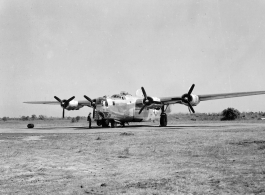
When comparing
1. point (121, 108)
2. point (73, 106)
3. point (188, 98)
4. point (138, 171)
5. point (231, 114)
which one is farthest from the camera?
point (231, 114)

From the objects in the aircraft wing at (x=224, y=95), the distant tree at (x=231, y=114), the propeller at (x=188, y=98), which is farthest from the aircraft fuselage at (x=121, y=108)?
the distant tree at (x=231, y=114)

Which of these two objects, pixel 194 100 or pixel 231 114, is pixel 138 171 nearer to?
pixel 194 100

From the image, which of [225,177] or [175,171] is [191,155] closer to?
[175,171]

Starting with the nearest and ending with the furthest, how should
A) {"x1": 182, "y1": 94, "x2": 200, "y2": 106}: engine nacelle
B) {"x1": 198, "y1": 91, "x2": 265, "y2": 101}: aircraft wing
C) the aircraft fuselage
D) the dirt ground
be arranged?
1. the dirt ground
2. {"x1": 198, "y1": 91, "x2": 265, "y2": 101}: aircraft wing
3. {"x1": 182, "y1": 94, "x2": 200, "y2": 106}: engine nacelle
4. the aircraft fuselage

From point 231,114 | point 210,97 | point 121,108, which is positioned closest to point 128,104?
point 121,108

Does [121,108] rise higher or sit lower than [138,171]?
higher

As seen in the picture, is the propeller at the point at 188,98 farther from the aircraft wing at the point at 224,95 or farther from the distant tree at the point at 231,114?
the distant tree at the point at 231,114

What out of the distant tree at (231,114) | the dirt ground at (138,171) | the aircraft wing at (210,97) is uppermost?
the aircraft wing at (210,97)

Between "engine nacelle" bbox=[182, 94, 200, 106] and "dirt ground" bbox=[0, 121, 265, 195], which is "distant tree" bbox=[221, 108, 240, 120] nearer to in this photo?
"engine nacelle" bbox=[182, 94, 200, 106]

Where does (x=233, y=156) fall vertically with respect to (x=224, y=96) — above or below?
below

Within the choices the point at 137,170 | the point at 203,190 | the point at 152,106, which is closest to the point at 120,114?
the point at 152,106

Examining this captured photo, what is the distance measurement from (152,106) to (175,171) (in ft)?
88.9

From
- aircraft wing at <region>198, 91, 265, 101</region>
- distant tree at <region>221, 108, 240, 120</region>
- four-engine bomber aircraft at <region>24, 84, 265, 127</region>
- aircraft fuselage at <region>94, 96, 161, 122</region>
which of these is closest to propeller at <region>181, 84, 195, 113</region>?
four-engine bomber aircraft at <region>24, 84, 265, 127</region>

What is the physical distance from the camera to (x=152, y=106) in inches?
1383
